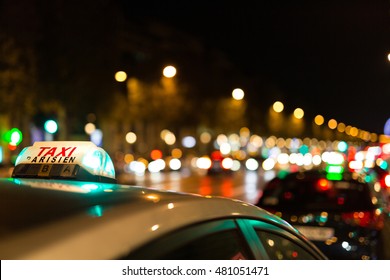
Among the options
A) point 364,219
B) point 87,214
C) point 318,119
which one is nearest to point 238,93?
point 364,219

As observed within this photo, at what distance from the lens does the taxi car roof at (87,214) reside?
5.94ft

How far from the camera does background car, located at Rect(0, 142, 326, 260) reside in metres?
1.85

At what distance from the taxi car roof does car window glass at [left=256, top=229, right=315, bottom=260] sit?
0.47ft

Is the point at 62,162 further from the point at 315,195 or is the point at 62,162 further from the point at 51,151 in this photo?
the point at 315,195

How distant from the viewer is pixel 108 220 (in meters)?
2.01

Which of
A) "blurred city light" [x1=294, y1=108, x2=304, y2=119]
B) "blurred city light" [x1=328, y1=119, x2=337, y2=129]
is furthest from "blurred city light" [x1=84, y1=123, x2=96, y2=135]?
"blurred city light" [x1=328, y1=119, x2=337, y2=129]

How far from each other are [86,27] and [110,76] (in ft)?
11.1

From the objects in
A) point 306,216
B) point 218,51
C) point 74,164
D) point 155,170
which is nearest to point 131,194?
point 74,164

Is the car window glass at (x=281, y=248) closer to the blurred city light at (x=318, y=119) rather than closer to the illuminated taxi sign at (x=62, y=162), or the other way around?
the illuminated taxi sign at (x=62, y=162)

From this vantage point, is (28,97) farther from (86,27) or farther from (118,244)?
(118,244)

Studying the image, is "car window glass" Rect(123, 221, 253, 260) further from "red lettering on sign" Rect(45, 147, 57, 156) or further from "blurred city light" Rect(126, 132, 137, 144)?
"blurred city light" Rect(126, 132, 137, 144)

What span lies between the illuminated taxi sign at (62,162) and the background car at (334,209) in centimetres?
517

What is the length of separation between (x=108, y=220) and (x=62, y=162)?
941mm

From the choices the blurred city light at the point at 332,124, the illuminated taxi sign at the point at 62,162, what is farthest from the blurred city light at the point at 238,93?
the blurred city light at the point at 332,124
